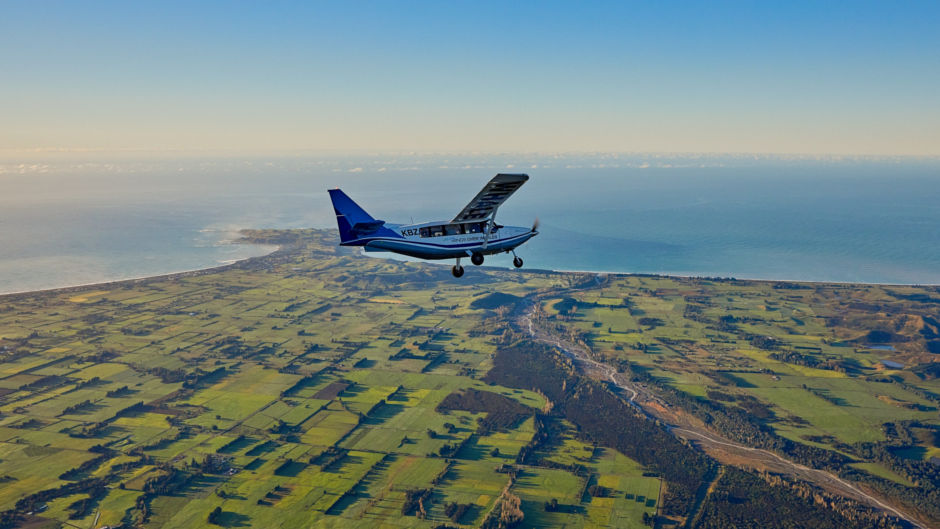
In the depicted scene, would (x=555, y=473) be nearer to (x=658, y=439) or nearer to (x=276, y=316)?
(x=658, y=439)

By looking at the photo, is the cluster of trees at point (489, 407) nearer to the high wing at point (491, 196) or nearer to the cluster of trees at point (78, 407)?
the cluster of trees at point (78, 407)

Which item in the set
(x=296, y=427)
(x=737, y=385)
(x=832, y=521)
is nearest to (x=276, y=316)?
(x=296, y=427)

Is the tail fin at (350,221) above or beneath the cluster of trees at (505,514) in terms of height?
above

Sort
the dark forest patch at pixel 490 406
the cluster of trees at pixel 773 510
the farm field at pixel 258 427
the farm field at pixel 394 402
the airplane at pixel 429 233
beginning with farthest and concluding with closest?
the dark forest patch at pixel 490 406
the farm field at pixel 394 402
the farm field at pixel 258 427
the cluster of trees at pixel 773 510
the airplane at pixel 429 233

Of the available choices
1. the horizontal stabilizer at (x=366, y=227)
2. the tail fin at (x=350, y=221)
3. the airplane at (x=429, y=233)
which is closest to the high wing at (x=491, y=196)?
the airplane at (x=429, y=233)

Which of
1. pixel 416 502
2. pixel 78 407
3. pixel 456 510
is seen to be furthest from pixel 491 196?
pixel 78 407

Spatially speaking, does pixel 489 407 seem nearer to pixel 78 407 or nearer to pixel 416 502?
pixel 416 502
